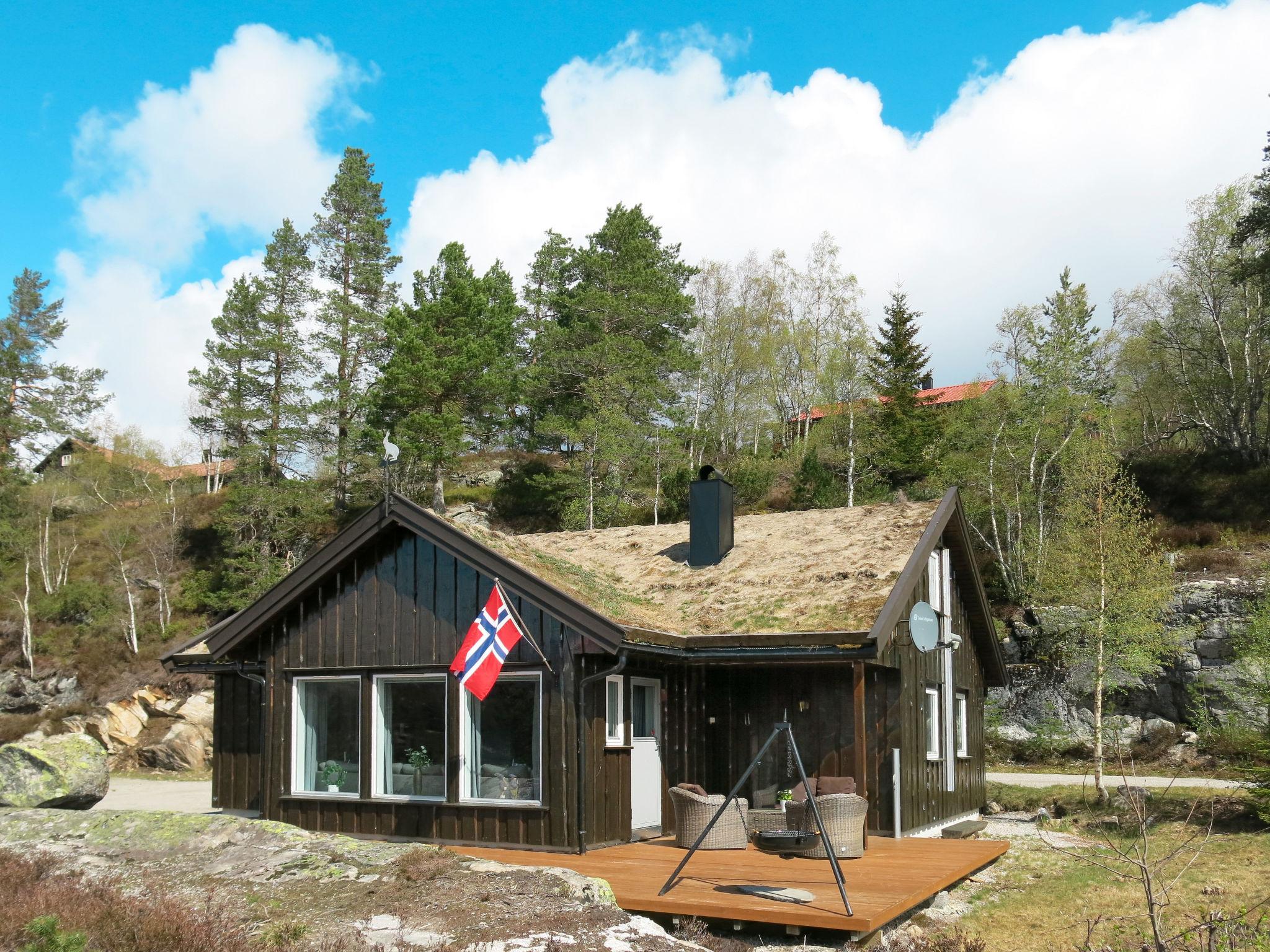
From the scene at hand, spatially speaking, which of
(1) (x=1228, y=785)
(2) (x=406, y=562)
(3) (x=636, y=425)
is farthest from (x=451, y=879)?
(3) (x=636, y=425)

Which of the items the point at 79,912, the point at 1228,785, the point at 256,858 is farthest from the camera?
the point at 1228,785

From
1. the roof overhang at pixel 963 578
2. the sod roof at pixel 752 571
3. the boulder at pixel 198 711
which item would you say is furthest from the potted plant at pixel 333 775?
the boulder at pixel 198 711

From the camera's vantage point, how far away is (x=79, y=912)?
615 cm

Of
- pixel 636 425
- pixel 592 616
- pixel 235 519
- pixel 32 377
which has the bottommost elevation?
pixel 592 616

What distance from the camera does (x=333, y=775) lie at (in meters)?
12.1

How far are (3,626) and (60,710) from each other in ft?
30.1

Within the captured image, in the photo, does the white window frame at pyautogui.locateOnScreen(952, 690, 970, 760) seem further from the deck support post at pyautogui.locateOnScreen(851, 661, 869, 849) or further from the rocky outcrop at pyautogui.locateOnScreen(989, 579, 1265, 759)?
the rocky outcrop at pyautogui.locateOnScreen(989, 579, 1265, 759)

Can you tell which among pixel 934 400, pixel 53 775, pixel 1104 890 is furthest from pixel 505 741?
pixel 934 400

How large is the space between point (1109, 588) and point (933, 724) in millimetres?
9719

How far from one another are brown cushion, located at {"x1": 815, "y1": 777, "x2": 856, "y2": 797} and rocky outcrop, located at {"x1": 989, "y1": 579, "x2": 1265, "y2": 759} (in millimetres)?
15296

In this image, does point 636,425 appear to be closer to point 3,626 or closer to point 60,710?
point 60,710

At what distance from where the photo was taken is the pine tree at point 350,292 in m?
43.5

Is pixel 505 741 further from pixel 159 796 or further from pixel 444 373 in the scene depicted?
pixel 444 373

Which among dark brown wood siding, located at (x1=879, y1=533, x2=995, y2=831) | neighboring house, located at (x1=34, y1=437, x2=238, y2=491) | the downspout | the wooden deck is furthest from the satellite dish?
neighboring house, located at (x1=34, y1=437, x2=238, y2=491)
